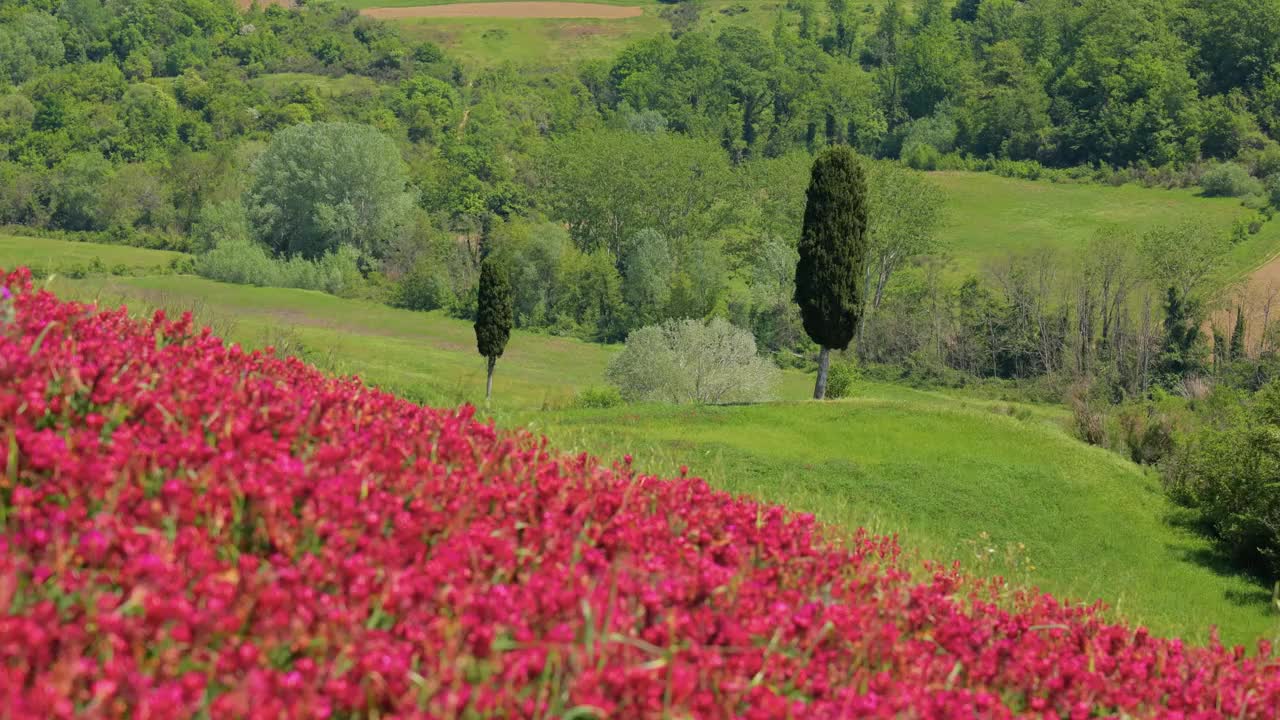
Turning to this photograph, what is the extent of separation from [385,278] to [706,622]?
11182cm

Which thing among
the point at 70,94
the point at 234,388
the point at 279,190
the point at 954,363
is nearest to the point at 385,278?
the point at 279,190

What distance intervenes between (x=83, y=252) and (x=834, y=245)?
290 feet

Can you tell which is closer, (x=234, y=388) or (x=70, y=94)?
(x=234, y=388)

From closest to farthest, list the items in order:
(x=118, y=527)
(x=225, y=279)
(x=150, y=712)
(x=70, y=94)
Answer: (x=150, y=712), (x=118, y=527), (x=225, y=279), (x=70, y=94)

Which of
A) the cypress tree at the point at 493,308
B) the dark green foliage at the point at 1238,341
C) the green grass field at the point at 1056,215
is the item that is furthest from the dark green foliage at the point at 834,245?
the green grass field at the point at 1056,215

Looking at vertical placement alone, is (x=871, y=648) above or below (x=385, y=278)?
above

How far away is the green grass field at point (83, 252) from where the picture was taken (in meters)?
101

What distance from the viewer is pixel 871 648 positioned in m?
5.66

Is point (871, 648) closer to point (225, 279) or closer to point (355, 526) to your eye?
point (355, 526)

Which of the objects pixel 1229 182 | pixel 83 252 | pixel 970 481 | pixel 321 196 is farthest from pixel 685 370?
pixel 1229 182

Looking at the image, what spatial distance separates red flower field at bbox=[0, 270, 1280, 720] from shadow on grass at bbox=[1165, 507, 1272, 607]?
2014cm

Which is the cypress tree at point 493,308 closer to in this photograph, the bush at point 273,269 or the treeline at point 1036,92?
the bush at point 273,269

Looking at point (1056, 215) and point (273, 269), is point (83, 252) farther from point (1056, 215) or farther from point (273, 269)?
point (1056, 215)

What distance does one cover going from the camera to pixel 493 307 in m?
50.5
